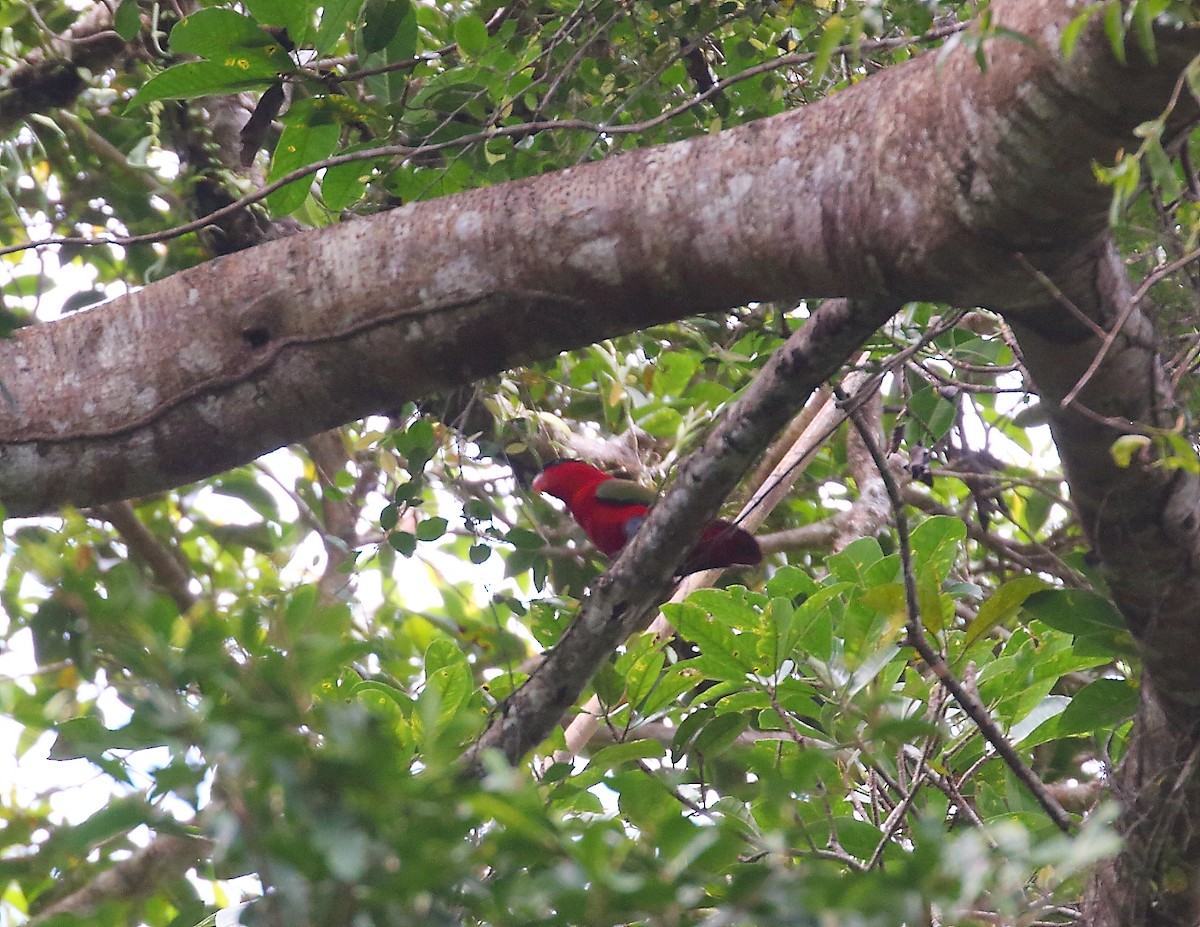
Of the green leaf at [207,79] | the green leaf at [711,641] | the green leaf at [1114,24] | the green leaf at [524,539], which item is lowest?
the green leaf at [711,641]

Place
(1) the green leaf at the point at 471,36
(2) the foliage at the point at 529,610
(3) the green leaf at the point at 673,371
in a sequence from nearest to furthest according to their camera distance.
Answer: (2) the foliage at the point at 529,610 < (1) the green leaf at the point at 471,36 < (3) the green leaf at the point at 673,371

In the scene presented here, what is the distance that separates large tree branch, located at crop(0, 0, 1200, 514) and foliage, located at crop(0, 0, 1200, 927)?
0.15 meters

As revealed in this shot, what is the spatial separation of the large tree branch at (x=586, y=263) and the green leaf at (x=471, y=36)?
2.19 feet

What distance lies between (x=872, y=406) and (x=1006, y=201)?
1.92 metres

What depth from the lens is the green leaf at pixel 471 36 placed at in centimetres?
251

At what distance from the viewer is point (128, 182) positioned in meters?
3.93

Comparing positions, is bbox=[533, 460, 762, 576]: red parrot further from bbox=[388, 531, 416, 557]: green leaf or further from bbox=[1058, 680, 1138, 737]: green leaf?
bbox=[1058, 680, 1138, 737]: green leaf

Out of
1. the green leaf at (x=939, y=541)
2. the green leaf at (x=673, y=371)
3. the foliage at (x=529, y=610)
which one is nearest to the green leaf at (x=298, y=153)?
the foliage at (x=529, y=610)

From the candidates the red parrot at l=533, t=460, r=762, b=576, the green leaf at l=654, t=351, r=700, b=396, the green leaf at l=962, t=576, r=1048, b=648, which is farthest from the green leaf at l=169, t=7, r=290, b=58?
the green leaf at l=654, t=351, r=700, b=396

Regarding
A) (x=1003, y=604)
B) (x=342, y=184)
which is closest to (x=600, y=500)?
(x=342, y=184)

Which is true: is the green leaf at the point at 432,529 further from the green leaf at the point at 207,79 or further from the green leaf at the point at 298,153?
the green leaf at the point at 207,79

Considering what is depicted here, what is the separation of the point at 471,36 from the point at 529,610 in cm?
130

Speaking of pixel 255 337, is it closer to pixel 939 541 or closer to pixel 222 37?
pixel 222 37

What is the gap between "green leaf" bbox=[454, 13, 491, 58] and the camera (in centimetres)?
251
